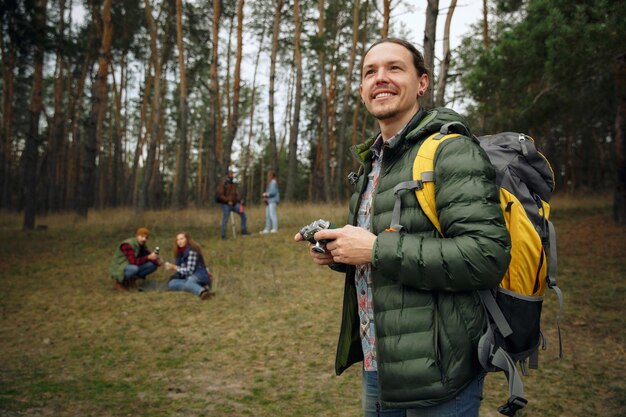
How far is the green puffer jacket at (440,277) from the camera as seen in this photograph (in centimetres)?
140

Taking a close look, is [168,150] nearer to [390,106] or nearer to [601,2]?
[601,2]

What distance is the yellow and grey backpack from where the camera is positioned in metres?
1.47

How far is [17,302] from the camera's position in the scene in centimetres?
780

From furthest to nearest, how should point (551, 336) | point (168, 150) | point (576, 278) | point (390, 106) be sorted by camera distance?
point (168, 150) < point (576, 278) < point (551, 336) < point (390, 106)

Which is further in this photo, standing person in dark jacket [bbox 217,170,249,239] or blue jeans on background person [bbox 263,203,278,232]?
blue jeans on background person [bbox 263,203,278,232]

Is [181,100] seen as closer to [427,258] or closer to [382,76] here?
[382,76]

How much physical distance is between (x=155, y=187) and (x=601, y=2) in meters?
31.4

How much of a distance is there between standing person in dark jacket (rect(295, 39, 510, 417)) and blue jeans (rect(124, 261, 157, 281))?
25.7 feet

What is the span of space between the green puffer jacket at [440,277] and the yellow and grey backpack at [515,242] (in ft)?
0.12

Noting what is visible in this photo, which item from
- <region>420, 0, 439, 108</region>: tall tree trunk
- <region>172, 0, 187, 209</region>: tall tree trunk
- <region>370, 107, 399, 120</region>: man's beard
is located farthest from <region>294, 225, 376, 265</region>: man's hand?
<region>172, 0, 187, 209</region>: tall tree trunk

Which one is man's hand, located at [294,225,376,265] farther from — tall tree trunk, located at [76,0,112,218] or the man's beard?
tall tree trunk, located at [76,0,112,218]

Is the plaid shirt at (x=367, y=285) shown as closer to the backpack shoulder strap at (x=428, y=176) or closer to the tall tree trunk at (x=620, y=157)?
the backpack shoulder strap at (x=428, y=176)

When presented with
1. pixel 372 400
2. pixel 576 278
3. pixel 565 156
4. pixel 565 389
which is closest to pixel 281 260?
pixel 576 278

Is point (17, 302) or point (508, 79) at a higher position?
point (508, 79)
